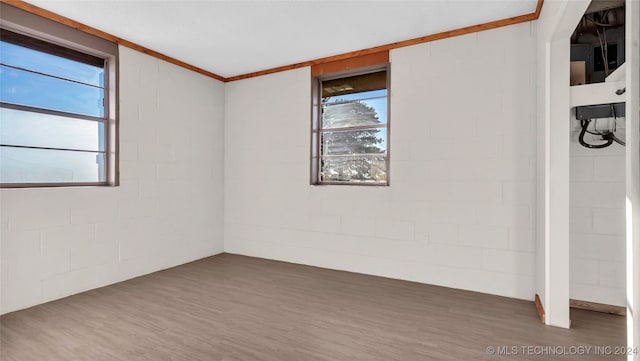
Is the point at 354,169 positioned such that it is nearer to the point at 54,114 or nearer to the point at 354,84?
the point at 354,84

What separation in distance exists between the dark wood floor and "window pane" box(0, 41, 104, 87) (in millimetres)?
2192

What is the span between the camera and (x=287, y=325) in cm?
240

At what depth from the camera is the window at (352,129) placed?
387 centimetres

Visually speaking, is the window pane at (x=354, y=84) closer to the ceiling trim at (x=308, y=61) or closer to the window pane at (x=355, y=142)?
the ceiling trim at (x=308, y=61)

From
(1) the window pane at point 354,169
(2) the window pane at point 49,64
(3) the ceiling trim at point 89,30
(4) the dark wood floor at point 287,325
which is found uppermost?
(3) the ceiling trim at point 89,30

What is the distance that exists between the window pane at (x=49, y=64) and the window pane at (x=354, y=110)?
2660 millimetres

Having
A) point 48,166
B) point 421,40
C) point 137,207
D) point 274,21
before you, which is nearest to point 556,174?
point 421,40

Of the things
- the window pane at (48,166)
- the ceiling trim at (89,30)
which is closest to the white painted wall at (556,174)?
the ceiling trim at (89,30)

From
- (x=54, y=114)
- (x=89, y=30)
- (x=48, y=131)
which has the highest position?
(x=89, y=30)

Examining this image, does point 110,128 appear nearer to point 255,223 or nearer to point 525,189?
point 255,223

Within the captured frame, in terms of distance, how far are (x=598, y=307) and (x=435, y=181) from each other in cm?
169

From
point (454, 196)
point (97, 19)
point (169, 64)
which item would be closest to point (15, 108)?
point (97, 19)

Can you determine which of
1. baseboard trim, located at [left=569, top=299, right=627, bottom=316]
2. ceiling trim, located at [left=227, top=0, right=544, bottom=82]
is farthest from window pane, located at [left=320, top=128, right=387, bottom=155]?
baseboard trim, located at [left=569, top=299, right=627, bottom=316]

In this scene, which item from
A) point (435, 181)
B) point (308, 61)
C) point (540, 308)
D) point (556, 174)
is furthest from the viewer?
point (308, 61)
